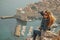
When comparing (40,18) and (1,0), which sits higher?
(1,0)

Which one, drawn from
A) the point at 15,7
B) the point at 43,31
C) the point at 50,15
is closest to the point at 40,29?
the point at 43,31

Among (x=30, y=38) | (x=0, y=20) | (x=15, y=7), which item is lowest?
(x=30, y=38)

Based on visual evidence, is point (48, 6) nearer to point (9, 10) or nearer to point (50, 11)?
point (50, 11)

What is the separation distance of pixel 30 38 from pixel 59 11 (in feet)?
1.59

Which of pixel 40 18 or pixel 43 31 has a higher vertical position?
pixel 40 18

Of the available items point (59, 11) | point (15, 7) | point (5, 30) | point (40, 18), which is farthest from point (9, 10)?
point (59, 11)

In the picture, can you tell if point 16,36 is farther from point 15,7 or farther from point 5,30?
point 15,7

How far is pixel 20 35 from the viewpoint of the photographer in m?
2.37

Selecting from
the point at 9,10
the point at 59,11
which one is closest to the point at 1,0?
the point at 9,10

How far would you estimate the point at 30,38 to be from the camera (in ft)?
7.74

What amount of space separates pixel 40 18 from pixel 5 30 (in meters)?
0.46

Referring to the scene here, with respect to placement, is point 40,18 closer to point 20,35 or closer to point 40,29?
point 40,29

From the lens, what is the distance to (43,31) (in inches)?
91.7

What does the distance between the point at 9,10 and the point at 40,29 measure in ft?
1.52
